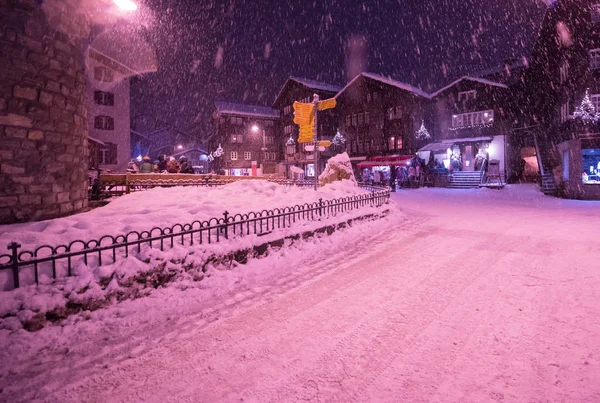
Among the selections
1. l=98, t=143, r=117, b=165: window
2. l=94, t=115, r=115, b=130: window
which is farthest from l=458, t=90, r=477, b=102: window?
l=98, t=143, r=117, b=165: window

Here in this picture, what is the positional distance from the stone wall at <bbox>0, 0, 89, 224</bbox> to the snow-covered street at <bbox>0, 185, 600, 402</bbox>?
441cm

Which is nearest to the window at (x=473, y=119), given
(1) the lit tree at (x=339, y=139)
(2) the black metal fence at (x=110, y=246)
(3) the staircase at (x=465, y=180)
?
(3) the staircase at (x=465, y=180)

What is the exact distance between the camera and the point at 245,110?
5206 centimetres

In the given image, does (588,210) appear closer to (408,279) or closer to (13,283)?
(408,279)

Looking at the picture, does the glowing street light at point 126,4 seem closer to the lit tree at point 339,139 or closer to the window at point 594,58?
the window at point 594,58

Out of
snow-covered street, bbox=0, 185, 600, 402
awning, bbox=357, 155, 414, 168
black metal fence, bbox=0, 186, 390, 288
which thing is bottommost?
snow-covered street, bbox=0, 185, 600, 402

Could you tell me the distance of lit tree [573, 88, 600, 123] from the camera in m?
20.0

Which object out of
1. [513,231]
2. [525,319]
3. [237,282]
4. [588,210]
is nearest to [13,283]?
[237,282]

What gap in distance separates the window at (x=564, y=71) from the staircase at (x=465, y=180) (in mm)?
9398

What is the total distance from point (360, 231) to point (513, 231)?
476cm

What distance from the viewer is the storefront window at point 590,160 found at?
20.1m

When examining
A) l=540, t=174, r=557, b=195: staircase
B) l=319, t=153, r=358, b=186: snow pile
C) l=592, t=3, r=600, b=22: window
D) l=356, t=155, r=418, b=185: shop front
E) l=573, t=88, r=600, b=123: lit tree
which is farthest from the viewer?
l=356, t=155, r=418, b=185: shop front

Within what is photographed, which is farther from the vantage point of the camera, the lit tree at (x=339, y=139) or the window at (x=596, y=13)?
the lit tree at (x=339, y=139)

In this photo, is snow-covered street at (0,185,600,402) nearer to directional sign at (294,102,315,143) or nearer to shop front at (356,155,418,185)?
directional sign at (294,102,315,143)
